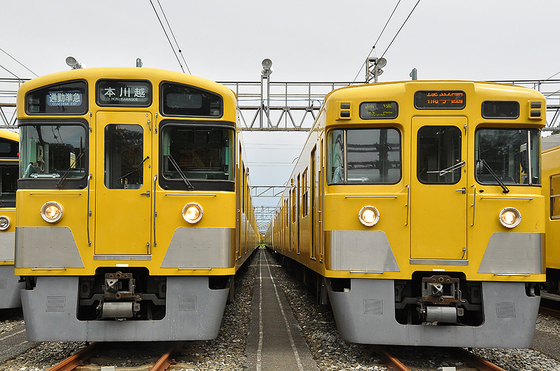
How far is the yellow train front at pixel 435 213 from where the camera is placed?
576 centimetres

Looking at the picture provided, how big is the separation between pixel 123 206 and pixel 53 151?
3.43 feet

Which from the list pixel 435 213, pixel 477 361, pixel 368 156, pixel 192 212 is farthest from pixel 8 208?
pixel 477 361

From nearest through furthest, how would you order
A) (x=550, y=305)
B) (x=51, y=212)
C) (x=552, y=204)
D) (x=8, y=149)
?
(x=51, y=212) → (x=8, y=149) → (x=552, y=204) → (x=550, y=305)

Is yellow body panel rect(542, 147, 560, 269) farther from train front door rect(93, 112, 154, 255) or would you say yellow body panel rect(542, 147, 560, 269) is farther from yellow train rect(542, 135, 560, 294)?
train front door rect(93, 112, 154, 255)

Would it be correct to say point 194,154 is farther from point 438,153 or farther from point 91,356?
point 438,153

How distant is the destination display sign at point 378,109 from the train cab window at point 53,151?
3.23 m

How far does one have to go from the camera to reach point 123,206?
19.2 ft

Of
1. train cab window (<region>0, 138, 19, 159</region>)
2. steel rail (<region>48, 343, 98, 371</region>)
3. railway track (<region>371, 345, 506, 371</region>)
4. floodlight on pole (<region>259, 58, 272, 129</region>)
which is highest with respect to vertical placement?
floodlight on pole (<region>259, 58, 272, 129</region>)

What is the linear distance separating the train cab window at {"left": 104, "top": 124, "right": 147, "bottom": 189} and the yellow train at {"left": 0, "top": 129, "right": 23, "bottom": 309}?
3736 mm

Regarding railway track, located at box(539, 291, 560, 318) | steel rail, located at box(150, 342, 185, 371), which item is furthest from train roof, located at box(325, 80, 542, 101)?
railway track, located at box(539, 291, 560, 318)

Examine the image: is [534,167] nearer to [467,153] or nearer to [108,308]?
[467,153]

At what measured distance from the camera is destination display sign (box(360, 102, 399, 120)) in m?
Result: 6.11

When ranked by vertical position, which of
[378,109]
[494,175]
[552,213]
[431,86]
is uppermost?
[431,86]

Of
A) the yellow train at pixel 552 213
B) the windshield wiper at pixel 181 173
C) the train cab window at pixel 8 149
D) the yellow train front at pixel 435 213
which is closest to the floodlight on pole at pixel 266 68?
the yellow train at pixel 552 213
